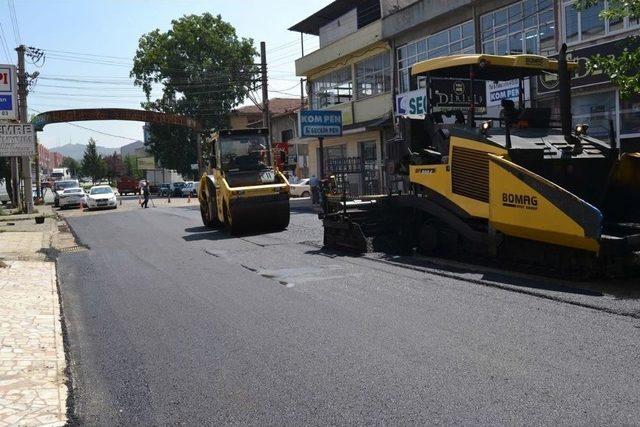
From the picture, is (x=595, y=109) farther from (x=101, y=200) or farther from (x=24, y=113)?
(x=24, y=113)

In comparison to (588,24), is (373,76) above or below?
above

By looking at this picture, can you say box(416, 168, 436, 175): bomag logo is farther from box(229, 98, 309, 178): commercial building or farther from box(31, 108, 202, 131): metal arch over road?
box(229, 98, 309, 178): commercial building

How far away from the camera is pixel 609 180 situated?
28.1ft

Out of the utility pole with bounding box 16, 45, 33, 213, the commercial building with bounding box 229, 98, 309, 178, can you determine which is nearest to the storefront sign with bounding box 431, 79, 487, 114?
the utility pole with bounding box 16, 45, 33, 213

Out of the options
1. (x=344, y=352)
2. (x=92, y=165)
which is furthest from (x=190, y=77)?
(x=92, y=165)

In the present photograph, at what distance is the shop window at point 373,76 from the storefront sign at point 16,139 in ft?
49.3

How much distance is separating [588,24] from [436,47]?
773 centimetres

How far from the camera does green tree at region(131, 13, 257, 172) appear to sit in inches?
2227

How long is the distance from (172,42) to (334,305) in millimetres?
54362

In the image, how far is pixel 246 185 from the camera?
1678 centimetres

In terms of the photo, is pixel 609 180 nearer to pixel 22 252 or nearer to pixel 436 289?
pixel 436 289

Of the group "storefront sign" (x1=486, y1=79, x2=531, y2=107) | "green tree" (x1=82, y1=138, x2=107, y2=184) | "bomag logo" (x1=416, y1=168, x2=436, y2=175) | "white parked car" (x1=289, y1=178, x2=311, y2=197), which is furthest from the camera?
"green tree" (x1=82, y1=138, x2=107, y2=184)

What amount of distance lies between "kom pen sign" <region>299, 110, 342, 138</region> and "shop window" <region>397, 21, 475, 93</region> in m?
3.21

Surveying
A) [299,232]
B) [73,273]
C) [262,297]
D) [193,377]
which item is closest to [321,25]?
[299,232]
